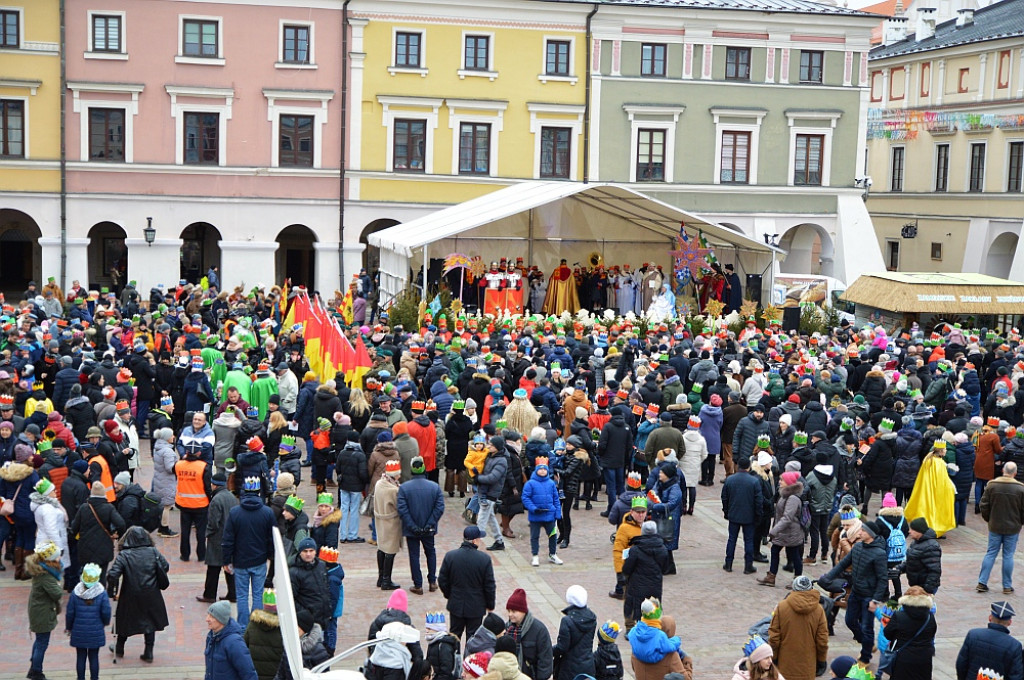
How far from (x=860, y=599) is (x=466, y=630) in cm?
379

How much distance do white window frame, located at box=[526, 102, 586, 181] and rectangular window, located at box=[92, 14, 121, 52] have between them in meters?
11.7

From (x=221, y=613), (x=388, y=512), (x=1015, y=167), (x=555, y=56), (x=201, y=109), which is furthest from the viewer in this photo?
(x=1015, y=167)

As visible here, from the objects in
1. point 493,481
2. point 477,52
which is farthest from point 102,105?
point 493,481

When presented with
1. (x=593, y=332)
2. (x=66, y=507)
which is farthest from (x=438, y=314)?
(x=66, y=507)

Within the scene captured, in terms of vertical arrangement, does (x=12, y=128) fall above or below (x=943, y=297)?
above

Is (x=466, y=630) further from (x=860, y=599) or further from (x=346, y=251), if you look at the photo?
(x=346, y=251)

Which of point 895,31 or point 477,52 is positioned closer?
point 477,52

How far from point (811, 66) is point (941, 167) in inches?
424

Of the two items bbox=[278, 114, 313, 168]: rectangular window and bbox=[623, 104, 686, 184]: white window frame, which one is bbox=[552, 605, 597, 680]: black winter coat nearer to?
bbox=[278, 114, 313, 168]: rectangular window

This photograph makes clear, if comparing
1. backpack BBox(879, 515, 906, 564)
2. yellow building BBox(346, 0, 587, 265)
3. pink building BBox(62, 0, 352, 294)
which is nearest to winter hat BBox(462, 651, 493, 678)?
backpack BBox(879, 515, 906, 564)

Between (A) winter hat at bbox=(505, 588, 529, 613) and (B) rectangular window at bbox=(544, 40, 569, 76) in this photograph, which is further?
(B) rectangular window at bbox=(544, 40, 569, 76)

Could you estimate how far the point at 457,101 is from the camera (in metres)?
36.1

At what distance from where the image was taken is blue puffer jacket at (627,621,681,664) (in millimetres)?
9516

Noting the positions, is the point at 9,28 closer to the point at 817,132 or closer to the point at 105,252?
the point at 105,252
